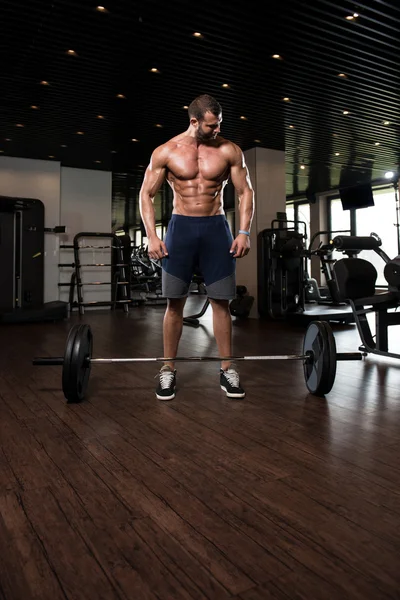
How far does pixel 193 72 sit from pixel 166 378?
10.6 feet

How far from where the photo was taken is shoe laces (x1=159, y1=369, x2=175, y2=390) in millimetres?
2172

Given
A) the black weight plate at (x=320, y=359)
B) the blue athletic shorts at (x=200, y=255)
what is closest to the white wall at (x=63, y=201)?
the blue athletic shorts at (x=200, y=255)

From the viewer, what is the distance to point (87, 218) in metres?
7.54

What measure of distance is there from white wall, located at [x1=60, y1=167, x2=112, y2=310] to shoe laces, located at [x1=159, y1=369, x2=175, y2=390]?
5505 mm

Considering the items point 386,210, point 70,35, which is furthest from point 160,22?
point 386,210

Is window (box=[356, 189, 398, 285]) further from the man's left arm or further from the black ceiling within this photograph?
the man's left arm

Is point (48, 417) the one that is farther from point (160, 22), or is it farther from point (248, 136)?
point (248, 136)

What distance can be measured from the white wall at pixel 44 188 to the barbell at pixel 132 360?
5.37 metres

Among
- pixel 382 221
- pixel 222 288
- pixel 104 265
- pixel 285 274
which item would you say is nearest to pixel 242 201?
pixel 222 288

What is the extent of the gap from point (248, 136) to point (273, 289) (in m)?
2.07

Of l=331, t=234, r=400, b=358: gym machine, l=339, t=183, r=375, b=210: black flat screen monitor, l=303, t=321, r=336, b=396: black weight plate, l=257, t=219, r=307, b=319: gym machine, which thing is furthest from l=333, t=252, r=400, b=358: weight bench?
l=339, t=183, r=375, b=210: black flat screen monitor

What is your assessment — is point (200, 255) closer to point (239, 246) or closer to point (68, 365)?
point (239, 246)

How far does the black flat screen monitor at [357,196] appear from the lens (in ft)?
30.1

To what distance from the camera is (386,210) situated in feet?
32.8
